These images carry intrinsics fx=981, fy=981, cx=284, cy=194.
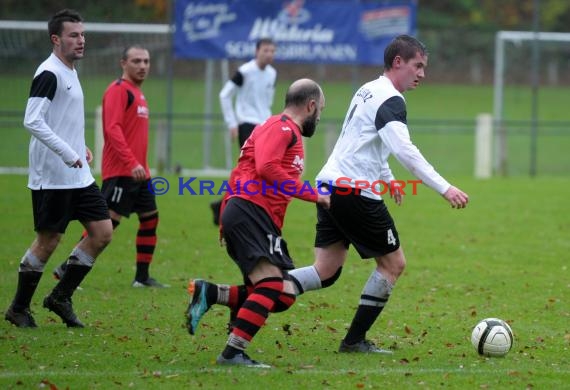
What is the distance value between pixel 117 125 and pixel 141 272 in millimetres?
1494

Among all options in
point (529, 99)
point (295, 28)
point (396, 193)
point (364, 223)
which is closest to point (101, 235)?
point (364, 223)

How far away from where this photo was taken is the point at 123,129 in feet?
29.9

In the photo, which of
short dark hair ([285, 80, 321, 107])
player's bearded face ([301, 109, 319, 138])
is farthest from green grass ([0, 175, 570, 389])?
short dark hair ([285, 80, 321, 107])

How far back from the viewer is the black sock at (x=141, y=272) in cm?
938

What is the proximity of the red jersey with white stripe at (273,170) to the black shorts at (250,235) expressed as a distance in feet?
0.21

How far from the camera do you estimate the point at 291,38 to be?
1930 cm

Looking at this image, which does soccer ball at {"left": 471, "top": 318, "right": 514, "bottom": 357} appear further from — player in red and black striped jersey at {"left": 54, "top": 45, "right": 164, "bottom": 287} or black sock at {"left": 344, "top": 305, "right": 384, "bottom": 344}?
player in red and black striped jersey at {"left": 54, "top": 45, "right": 164, "bottom": 287}

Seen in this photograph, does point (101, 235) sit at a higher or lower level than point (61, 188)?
A: lower

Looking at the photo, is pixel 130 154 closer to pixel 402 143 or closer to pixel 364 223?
pixel 364 223

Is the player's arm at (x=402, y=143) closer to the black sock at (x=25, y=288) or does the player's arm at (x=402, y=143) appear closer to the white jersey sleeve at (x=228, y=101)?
the black sock at (x=25, y=288)

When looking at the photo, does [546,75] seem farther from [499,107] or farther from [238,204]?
[238,204]

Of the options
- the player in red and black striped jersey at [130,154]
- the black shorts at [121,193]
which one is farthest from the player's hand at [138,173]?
the black shorts at [121,193]

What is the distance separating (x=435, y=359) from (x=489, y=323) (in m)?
0.43

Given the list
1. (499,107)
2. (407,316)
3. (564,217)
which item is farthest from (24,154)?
(407,316)
